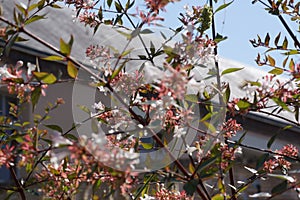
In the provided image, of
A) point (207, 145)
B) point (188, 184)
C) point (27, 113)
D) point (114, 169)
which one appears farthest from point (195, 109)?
point (27, 113)

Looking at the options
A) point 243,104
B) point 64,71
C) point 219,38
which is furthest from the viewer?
point 64,71

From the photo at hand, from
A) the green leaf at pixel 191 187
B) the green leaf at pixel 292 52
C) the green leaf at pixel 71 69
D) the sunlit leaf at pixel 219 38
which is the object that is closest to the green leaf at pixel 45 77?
the green leaf at pixel 71 69

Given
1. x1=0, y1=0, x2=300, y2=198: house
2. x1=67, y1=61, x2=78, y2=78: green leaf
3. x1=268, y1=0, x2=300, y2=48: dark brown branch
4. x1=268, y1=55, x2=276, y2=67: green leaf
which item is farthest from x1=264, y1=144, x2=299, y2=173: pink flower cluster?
x1=0, y1=0, x2=300, y2=198: house

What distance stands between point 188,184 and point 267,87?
0.75 ft

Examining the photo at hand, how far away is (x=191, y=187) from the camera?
926 millimetres

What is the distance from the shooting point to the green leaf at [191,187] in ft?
3.02

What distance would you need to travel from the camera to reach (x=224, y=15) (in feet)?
4.78

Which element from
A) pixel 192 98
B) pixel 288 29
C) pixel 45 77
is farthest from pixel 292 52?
pixel 45 77

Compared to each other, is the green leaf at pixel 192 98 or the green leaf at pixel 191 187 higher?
the green leaf at pixel 192 98

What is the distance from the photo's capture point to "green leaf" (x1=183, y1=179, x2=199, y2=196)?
921 mm

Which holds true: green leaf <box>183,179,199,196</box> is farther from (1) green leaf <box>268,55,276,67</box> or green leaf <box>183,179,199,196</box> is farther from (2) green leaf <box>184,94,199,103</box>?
(1) green leaf <box>268,55,276,67</box>

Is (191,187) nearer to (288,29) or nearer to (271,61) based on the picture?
(271,61)

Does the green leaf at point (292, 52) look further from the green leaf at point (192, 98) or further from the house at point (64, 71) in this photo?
the house at point (64, 71)

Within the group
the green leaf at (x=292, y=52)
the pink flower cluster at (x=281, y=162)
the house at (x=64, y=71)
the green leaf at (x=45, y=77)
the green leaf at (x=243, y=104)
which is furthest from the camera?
the house at (x=64, y=71)
